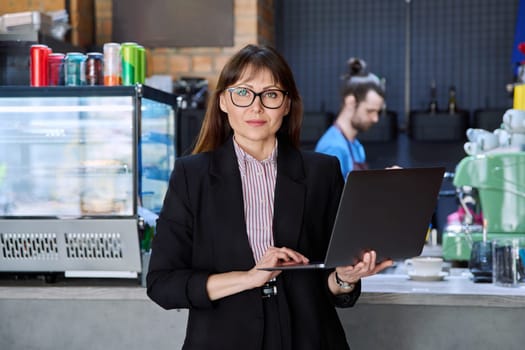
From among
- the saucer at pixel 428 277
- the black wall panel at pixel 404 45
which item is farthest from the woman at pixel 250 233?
the black wall panel at pixel 404 45

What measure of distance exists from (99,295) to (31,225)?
0.30 m

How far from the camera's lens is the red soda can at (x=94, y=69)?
2572 mm

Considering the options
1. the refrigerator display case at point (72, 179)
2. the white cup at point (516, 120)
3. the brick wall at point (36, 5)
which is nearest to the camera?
the refrigerator display case at point (72, 179)

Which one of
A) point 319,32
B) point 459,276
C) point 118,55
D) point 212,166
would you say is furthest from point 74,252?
point 319,32

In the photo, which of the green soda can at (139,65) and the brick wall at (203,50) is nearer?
the green soda can at (139,65)

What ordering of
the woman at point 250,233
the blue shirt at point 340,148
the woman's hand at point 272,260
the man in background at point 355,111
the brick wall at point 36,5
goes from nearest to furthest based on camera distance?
the woman's hand at point 272,260, the woman at point 250,233, the blue shirt at point 340,148, the man in background at point 355,111, the brick wall at point 36,5

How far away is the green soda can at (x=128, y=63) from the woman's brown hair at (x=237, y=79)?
77cm

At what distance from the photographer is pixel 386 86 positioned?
19.8ft

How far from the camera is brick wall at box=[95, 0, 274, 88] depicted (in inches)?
204

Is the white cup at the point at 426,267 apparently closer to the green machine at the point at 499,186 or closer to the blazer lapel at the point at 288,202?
the green machine at the point at 499,186

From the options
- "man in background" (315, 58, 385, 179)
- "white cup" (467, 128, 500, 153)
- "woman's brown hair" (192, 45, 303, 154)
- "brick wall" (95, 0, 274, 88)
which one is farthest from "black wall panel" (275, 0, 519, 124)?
"woman's brown hair" (192, 45, 303, 154)

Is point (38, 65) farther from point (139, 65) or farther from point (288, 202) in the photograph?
point (288, 202)

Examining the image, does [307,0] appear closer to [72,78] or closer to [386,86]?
[386,86]

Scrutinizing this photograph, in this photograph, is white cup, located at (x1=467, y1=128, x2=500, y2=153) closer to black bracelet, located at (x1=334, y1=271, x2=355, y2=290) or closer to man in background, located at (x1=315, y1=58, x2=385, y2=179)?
man in background, located at (x1=315, y1=58, x2=385, y2=179)
